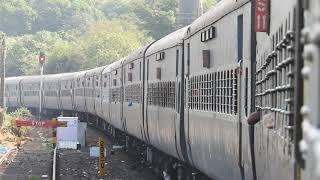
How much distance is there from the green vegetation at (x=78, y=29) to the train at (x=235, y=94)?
59.4 m

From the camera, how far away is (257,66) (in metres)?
5.94

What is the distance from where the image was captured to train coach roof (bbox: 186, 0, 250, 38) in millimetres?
7077

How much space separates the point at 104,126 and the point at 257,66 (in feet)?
95.4

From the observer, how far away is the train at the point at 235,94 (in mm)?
2686

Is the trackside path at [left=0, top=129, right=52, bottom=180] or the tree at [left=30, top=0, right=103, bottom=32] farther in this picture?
the tree at [left=30, top=0, right=103, bottom=32]

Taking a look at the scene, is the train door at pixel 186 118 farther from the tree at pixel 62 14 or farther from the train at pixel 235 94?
the tree at pixel 62 14

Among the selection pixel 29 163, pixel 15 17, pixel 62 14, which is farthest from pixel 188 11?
pixel 62 14

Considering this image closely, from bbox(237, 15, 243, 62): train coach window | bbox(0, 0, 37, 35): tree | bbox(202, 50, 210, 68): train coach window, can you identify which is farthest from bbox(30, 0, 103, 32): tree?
bbox(237, 15, 243, 62): train coach window

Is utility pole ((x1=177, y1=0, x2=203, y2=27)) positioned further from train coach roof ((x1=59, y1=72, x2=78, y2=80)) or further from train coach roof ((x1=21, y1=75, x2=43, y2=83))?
train coach roof ((x1=21, y1=75, x2=43, y2=83))

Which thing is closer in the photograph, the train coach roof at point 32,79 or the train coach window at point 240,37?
the train coach window at point 240,37

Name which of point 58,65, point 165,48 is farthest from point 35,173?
point 58,65

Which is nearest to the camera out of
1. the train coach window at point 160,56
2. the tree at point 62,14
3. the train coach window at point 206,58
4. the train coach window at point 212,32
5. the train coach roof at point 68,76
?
the train coach window at point 212,32

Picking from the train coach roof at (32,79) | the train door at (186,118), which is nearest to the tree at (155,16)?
the train coach roof at (32,79)

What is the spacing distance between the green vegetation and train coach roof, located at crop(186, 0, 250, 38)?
63471 millimetres
